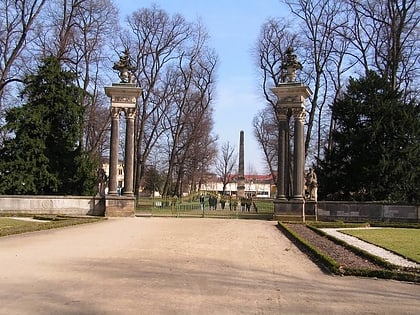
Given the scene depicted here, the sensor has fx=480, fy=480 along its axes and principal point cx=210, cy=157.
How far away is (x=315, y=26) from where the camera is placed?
125 ft

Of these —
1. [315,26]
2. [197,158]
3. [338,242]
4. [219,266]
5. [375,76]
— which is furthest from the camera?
[197,158]

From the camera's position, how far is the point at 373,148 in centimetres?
2850

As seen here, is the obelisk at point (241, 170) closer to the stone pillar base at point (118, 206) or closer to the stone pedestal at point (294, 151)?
the stone pedestal at point (294, 151)

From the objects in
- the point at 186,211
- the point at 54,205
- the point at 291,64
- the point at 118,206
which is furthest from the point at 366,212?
the point at 54,205

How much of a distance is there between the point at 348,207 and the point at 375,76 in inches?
364

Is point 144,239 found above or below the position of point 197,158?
below

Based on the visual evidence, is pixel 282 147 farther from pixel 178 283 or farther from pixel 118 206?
pixel 178 283

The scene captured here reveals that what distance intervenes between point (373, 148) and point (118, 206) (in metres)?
15.4

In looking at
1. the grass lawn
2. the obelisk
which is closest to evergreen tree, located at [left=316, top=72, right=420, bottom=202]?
the grass lawn

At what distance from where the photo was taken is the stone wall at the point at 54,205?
27.2 meters

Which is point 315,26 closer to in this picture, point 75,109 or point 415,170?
point 415,170

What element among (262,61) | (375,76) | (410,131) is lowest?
(410,131)

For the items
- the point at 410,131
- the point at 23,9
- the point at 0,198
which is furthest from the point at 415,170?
the point at 23,9

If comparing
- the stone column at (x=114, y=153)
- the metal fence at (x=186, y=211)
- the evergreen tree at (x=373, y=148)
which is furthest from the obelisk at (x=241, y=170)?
the stone column at (x=114, y=153)
